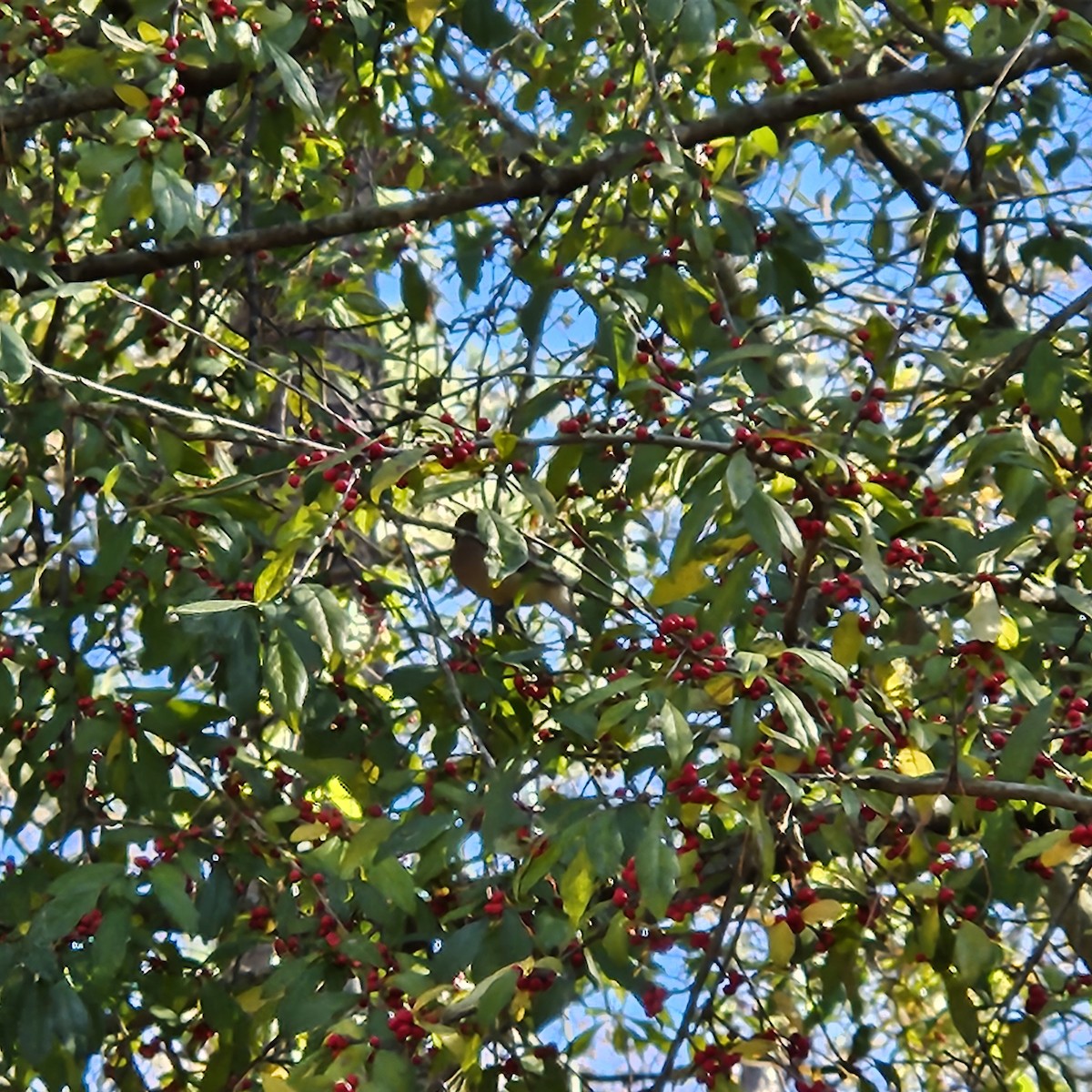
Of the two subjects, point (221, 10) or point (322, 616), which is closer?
point (322, 616)

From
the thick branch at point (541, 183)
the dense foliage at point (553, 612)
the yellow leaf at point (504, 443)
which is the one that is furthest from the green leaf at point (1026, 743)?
the thick branch at point (541, 183)

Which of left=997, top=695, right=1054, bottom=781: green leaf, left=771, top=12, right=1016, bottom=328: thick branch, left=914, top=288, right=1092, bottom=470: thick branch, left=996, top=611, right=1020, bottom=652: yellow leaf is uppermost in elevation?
left=771, top=12, right=1016, bottom=328: thick branch

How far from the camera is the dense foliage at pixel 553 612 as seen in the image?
6.51 ft

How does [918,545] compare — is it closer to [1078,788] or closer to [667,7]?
[1078,788]

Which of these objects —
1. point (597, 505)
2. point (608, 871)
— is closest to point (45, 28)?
point (597, 505)

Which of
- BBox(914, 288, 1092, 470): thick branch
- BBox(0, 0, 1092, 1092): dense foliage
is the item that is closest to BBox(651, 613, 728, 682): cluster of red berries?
BBox(0, 0, 1092, 1092): dense foliage

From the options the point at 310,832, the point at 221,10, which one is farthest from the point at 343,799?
the point at 221,10

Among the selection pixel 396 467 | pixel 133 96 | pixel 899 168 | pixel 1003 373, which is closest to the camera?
pixel 396 467

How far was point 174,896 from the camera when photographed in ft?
7.00

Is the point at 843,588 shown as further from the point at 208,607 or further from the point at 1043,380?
the point at 208,607

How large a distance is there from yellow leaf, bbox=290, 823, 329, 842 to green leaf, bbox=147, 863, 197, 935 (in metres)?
0.16

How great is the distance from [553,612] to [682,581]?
1503 mm

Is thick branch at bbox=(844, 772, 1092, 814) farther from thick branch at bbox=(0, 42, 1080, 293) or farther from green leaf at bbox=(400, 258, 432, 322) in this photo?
green leaf at bbox=(400, 258, 432, 322)

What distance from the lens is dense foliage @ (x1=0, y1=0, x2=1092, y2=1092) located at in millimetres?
1985
